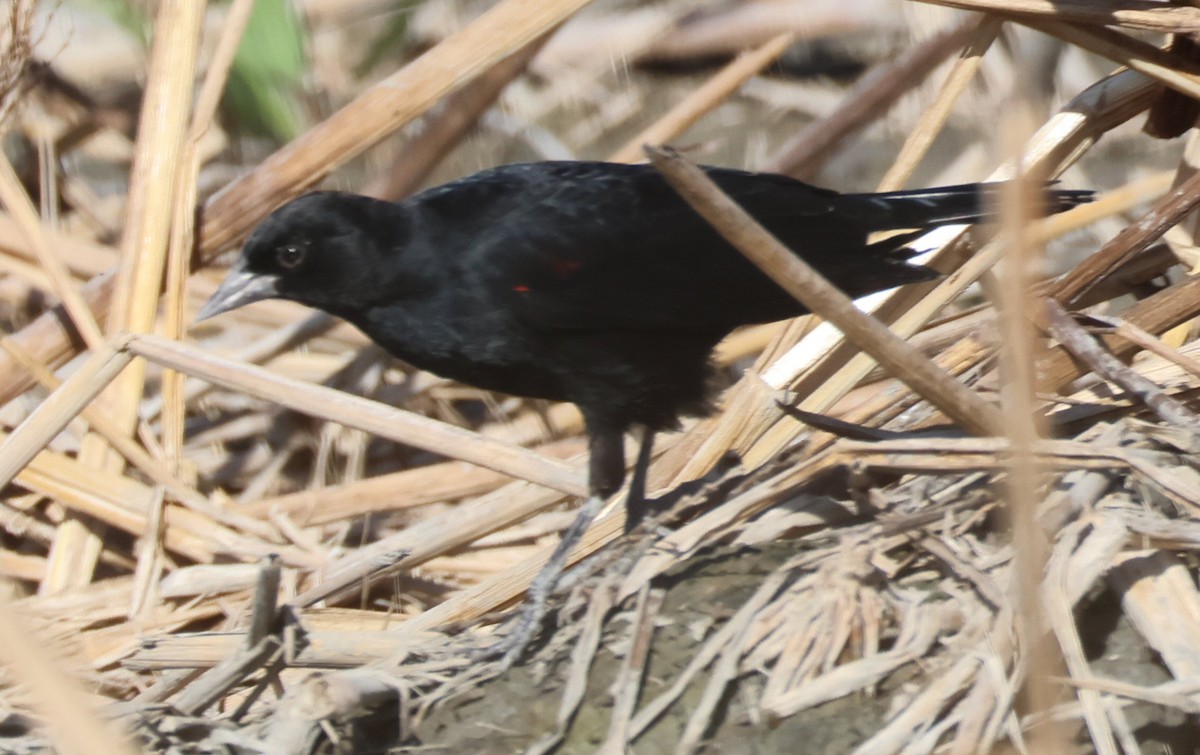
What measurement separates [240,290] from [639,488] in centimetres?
82

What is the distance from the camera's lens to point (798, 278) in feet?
5.00

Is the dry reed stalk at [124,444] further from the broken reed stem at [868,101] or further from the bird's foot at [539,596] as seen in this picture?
the broken reed stem at [868,101]

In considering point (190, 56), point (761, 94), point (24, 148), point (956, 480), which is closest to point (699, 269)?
point (956, 480)

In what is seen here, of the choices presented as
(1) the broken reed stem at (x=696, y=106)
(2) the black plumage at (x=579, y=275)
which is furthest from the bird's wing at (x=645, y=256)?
(1) the broken reed stem at (x=696, y=106)

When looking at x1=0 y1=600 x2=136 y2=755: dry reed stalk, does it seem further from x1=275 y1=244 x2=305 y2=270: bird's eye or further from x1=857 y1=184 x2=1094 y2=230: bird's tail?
x1=857 y1=184 x2=1094 y2=230: bird's tail

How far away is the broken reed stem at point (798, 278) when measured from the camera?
1478 mm

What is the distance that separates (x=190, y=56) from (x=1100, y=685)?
222 cm

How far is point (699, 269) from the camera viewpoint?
2623 mm

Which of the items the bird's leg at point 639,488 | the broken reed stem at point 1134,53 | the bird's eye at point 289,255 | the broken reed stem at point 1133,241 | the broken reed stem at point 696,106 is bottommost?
the bird's leg at point 639,488

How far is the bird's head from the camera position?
2.67m

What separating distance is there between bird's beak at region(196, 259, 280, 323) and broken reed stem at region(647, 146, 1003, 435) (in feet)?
4.39

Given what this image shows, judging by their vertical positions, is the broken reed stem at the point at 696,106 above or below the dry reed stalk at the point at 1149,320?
above

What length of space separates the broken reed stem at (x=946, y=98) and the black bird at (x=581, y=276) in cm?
30

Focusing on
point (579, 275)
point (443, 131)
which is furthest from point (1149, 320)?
point (443, 131)
